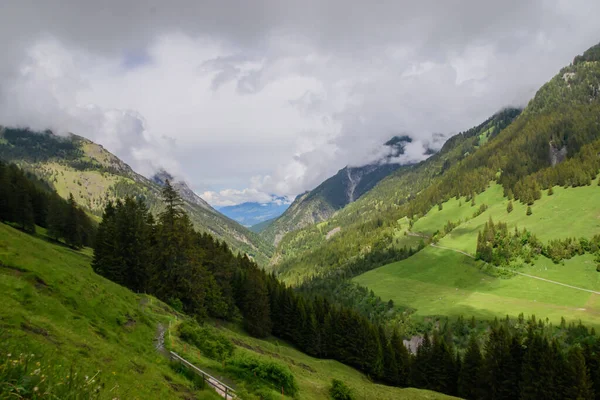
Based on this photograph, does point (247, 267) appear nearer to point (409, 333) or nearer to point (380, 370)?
point (380, 370)

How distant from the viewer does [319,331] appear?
86.1m

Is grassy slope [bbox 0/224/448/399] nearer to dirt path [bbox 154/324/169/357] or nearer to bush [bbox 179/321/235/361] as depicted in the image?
dirt path [bbox 154/324/169/357]

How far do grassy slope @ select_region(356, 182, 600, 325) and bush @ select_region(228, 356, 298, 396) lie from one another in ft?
395

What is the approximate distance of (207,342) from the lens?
1325 inches

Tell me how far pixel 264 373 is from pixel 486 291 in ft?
507

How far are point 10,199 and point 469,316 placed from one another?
483 feet

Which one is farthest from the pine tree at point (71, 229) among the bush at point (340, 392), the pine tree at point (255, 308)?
the bush at point (340, 392)

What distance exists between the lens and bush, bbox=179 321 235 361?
32.1 metres

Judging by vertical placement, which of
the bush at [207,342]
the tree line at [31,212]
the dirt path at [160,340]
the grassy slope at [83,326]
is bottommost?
the bush at [207,342]

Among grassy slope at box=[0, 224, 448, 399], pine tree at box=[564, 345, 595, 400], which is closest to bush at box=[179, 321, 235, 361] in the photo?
grassy slope at box=[0, 224, 448, 399]

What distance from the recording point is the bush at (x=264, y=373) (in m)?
26.2

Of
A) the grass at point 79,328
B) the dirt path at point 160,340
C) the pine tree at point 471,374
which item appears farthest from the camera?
the pine tree at point 471,374

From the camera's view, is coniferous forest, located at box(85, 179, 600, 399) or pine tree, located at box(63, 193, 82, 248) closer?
coniferous forest, located at box(85, 179, 600, 399)

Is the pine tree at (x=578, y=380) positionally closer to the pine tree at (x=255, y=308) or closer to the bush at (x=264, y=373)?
the bush at (x=264, y=373)
